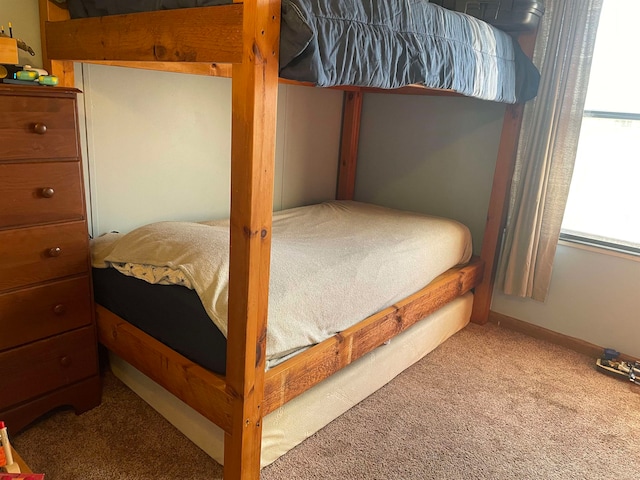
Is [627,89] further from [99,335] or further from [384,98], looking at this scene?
[99,335]

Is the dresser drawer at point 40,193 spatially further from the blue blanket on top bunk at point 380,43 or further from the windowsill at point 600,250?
the windowsill at point 600,250

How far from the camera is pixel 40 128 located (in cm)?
156

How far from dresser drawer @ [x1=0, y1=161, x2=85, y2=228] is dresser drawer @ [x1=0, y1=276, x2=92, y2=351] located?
0.79ft

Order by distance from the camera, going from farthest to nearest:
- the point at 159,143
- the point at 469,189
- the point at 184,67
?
the point at 469,189
the point at 159,143
the point at 184,67

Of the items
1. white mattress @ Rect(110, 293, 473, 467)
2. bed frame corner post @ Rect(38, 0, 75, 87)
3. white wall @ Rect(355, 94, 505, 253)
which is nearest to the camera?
white mattress @ Rect(110, 293, 473, 467)

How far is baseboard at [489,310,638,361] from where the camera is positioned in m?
2.67

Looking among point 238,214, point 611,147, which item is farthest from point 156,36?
point 611,147

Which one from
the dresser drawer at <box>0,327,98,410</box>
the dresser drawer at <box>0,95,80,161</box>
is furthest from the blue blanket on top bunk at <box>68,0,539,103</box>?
the dresser drawer at <box>0,327,98,410</box>

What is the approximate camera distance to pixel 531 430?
6.59 feet

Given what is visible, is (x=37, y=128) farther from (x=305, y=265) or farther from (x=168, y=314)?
(x=305, y=265)

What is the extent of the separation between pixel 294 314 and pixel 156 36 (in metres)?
0.95

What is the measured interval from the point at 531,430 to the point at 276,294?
1218mm

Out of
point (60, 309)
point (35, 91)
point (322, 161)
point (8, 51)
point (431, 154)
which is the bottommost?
point (60, 309)

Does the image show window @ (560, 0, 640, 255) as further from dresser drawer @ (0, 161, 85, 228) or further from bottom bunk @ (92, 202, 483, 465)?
dresser drawer @ (0, 161, 85, 228)
